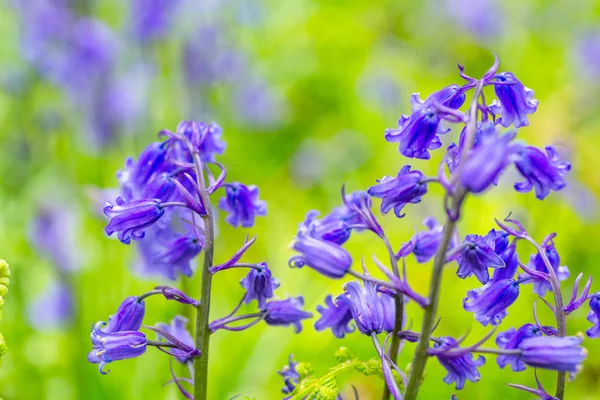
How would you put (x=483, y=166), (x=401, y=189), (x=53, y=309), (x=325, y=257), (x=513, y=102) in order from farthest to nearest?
(x=53, y=309) < (x=513, y=102) < (x=401, y=189) < (x=325, y=257) < (x=483, y=166)

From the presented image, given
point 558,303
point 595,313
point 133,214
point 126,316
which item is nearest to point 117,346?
point 126,316

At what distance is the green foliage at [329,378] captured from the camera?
156 cm

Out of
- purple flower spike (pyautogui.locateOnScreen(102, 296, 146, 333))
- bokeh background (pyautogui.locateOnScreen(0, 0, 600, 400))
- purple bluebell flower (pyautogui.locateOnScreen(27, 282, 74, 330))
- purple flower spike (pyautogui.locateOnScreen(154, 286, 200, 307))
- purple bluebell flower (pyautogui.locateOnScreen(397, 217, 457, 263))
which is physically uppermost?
bokeh background (pyautogui.locateOnScreen(0, 0, 600, 400))

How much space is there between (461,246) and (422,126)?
30cm

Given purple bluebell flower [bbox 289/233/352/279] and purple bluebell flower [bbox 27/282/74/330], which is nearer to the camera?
purple bluebell flower [bbox 289/233/352/279]

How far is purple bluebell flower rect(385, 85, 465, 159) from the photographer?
5.52ft

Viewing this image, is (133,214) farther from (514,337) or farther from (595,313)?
(595,313)

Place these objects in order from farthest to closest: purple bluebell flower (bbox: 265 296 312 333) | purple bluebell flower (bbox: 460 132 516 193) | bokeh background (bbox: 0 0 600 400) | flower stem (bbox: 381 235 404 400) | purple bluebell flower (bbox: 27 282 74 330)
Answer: purple bluebell flower (bbox: 27 282 74 330) < bokeh background (bbox: 0 0 600 400) < purple bluebell flower (bbox: 265 296 312 333) < flower stem (bbox: 381 235 404 400) < purple bluebell flower (bbox: 460 132 516 193)

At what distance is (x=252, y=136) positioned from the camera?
688cm

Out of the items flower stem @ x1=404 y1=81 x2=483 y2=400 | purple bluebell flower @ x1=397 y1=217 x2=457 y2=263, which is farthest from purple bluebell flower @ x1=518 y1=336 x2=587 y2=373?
purple bluebell flower @ x1=397 y1=217 x2=457 y2=263

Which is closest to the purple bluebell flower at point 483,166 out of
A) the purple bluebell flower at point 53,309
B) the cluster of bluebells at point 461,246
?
the cluster of bluebells at point 461,246

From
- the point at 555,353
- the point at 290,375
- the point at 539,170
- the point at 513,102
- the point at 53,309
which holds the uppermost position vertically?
the point at 53,309

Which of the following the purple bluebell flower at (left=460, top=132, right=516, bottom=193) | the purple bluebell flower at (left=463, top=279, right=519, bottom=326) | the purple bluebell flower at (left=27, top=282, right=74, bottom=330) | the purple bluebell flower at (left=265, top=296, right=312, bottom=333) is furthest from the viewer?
the purple bluebell flower at (left=27, top=282, right=74, bottom=330)

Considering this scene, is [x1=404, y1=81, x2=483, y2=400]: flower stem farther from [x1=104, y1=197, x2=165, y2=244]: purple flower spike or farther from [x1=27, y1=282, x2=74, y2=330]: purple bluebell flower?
Result: [x1=27, y1=282, x2=74, y2=330]: purple bluebell flower
